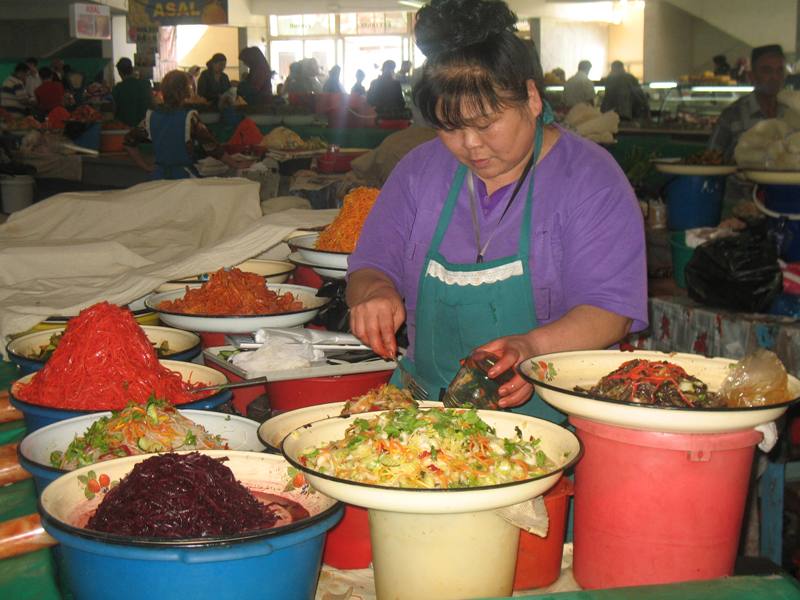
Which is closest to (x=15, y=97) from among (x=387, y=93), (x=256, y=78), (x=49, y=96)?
(x=49, y=96)

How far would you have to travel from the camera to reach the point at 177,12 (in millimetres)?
15742

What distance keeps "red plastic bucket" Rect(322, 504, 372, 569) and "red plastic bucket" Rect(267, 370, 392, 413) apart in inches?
26.5

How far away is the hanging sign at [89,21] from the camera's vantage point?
21281mm

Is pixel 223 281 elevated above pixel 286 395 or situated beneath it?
elevated above

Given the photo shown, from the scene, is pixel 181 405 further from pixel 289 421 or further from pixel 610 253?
pixel 610 253

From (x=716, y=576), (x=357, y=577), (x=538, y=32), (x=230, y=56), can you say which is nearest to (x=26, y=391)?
(x=357, y=577)

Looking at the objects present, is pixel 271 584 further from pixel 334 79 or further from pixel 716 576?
pixel 334 79

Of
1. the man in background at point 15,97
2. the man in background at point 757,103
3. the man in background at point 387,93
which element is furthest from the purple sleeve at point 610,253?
the man in background at point 15,97

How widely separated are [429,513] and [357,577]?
0.40 m

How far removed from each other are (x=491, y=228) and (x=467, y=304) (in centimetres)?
20

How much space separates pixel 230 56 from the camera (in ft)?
101

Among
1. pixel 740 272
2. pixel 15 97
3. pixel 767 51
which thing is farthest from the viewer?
pixel 15 97

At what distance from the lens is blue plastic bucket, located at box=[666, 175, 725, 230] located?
19.4 ft

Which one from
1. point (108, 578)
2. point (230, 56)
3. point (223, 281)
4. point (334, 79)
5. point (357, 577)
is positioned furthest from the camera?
point (230, 56)
